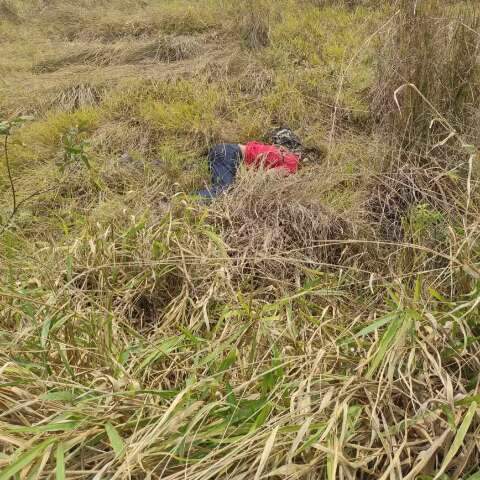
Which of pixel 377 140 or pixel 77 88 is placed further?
pixel 77 88

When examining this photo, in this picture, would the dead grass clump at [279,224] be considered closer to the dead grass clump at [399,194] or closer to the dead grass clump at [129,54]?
the dead grass clump at [399,194]

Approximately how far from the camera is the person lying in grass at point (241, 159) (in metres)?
2.40

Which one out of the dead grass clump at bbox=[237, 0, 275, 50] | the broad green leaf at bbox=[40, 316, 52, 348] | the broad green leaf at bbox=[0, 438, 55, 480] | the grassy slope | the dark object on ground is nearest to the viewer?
the broad green leaf at bbox=[0, 438, 55, 480]

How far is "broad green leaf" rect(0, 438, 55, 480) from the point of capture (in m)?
0.80

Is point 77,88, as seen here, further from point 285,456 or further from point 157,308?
point 285,456

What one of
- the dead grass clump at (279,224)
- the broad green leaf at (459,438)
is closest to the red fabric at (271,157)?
the dead grass clump at (279,224)

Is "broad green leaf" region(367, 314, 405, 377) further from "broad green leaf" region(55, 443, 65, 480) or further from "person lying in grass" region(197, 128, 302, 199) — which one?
"person lying in grass" region(197, 128, 302, 199)

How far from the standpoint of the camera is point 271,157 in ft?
8.03

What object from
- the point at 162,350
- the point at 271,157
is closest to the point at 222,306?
the point at 162,350

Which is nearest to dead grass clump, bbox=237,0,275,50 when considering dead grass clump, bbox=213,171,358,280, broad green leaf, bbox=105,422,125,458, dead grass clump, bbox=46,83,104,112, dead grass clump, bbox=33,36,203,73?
dead grass clump, bbox=33,36,203,73

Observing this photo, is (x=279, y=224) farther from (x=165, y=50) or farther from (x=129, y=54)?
(x=129, y=54)

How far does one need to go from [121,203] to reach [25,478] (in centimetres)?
151

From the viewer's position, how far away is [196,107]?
3.13m

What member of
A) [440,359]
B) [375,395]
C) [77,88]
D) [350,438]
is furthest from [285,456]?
[77,88]
